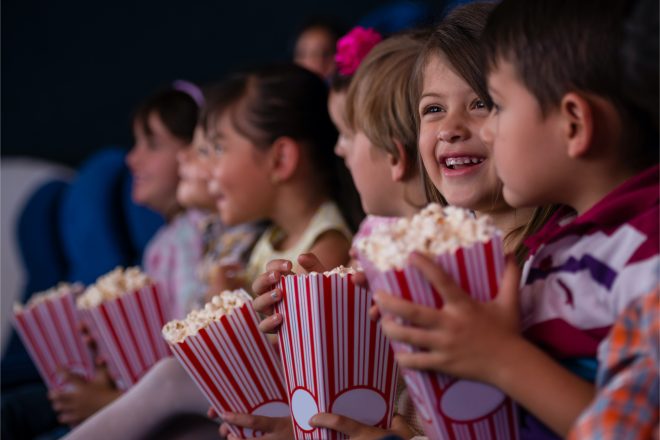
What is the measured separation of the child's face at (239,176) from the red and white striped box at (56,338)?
472mm

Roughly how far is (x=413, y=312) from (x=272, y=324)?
0.38 meters

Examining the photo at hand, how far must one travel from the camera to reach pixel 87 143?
4387mm

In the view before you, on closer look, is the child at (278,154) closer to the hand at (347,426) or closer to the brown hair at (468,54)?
the brown hair at (468,54)

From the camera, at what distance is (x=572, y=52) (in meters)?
0.96

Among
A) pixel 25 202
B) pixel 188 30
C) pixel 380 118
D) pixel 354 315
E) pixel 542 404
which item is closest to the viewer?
pixel 542 404

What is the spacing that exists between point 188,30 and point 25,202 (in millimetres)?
1269

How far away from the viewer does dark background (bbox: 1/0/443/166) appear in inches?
168

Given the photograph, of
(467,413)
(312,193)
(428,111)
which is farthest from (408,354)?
(312,193)

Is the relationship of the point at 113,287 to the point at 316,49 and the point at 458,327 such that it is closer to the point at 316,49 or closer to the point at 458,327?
the point at 458,327

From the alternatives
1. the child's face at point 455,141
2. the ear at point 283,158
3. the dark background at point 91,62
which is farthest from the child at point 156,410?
the dark background at point 91,62

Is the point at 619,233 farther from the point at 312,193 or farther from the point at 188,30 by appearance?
the point at 188,30

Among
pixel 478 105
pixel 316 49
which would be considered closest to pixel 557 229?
pixel 478 105

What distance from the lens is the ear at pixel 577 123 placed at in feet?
3.12

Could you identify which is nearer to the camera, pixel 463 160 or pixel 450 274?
pixel 450 274
